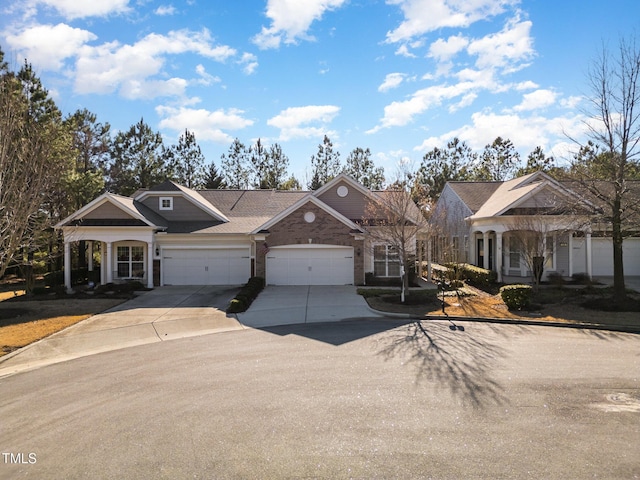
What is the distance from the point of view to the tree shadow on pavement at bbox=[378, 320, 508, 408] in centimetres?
748

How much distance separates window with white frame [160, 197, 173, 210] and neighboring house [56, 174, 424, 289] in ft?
0.20

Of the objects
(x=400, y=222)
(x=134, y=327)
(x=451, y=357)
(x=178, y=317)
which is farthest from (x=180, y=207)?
(x=451, y=357)

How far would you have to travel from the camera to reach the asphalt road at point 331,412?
5105 mm

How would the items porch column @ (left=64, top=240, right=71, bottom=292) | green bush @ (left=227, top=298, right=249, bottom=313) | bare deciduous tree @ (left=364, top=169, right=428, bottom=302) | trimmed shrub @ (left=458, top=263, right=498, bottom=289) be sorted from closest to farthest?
green bush @ (left=227, top=298, right=249, bottom=313) → bare deciduous tree @ (left=364, top=169, right=428, bottom=302) → trimmed shrub @ (left=458, top=263, right=498, bottom=289) → porch column @ (left=64, top=240, right=71, bottom=292)

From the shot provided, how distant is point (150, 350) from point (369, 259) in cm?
1353

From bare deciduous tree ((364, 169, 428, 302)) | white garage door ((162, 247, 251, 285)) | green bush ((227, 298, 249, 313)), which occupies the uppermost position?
bare deciduous tree ((364, 169, 428, 302))

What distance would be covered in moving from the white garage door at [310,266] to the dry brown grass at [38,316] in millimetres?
7521

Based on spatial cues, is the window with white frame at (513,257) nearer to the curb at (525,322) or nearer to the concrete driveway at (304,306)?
the concrete driveway at (304,306)

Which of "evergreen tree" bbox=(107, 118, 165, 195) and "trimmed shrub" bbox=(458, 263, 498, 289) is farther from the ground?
"evergreen tree" bbox=(107, 118, 165, 195)

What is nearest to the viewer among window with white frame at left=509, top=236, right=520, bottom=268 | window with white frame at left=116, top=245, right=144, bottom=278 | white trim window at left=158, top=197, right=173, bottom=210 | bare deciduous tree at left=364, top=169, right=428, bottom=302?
bare deciduous tree at left=364, top=169, right=428, bottom=302

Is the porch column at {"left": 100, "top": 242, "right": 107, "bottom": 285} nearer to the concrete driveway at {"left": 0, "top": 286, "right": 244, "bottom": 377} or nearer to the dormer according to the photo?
the dormer

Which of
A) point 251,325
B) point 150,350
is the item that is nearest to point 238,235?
point 251,325

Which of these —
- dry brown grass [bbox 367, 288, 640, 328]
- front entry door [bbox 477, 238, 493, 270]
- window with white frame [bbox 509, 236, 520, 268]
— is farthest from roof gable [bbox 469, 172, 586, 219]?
dry brown grass [bbox 367, 288, 640, 328]

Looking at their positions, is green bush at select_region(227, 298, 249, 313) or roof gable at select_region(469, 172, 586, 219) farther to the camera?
roof gable at select_region(469, 172, 586, 219)
